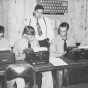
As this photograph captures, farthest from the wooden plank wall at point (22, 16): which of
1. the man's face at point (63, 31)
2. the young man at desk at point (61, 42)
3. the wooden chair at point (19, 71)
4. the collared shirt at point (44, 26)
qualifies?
the wooden chair at point (19, 71)

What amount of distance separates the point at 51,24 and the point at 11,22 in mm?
1102

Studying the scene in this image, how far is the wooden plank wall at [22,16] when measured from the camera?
414 centimetres

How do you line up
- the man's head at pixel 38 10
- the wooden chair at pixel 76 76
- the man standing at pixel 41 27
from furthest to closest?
the man standing at pixel 41 27 < the man's head at pixel 38 10 < the wooden chair at pixel 76 76

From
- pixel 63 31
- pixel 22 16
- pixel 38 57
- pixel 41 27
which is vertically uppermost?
pixel 22 16

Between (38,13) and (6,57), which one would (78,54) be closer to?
(6,57)

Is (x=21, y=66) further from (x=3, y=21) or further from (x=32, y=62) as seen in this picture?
(x=3, y=21)

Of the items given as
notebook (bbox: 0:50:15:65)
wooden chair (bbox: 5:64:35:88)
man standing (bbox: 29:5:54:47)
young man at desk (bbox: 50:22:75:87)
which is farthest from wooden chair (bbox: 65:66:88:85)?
man standing (bbox: 29:5:54:47)

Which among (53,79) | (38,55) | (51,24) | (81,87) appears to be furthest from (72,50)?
(51,24)

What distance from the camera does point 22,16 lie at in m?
4.27

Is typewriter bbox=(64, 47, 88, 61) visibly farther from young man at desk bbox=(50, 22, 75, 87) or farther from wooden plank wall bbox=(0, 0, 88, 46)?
wooden plank wall bbox=(0, 0, 88, 46)

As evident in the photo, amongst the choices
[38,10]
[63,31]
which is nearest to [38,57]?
[63,31]

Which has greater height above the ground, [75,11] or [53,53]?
[75,11]

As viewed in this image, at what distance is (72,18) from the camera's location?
185 inches

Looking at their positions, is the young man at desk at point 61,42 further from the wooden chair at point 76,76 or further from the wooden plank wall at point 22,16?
the wooden chair at point 76,76
